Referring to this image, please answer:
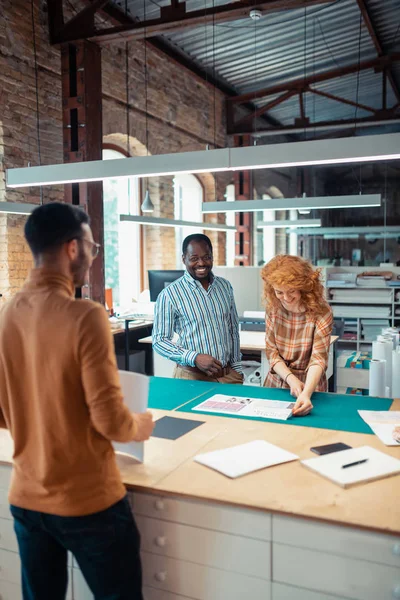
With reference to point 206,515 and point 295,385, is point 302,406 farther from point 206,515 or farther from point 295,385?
point 206,515

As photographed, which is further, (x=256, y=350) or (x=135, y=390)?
(x=256, y=350)

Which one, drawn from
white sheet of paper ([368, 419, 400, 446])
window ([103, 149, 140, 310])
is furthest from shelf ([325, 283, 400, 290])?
white sheet of paper ([368, 419, 400, 446])

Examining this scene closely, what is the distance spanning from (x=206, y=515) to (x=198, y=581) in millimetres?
247

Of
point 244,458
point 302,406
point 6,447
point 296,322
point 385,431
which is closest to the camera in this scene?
point 244,458

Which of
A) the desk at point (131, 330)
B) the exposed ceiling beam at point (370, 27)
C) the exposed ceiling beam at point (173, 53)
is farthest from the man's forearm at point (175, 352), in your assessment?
the exposed ceiling beam at point (370, 27)

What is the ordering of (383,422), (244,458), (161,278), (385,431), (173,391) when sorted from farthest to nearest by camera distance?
1. (161,278)
2. (173,391)
3. (383,422)
4. (385,431)
5. (244,458)

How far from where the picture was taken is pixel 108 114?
274 inches

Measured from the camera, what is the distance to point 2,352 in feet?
4.77

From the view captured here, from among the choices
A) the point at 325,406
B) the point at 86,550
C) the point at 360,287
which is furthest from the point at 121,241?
the point at 86,550

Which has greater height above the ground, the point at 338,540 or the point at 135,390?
the point at 135,390

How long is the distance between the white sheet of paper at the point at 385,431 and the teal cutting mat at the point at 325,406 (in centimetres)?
3

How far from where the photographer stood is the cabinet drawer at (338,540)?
1539 mm

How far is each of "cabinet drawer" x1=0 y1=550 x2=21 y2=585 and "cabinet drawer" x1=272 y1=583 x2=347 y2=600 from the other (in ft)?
3.22

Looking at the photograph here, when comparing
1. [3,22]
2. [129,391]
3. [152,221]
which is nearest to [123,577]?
[129,391]
